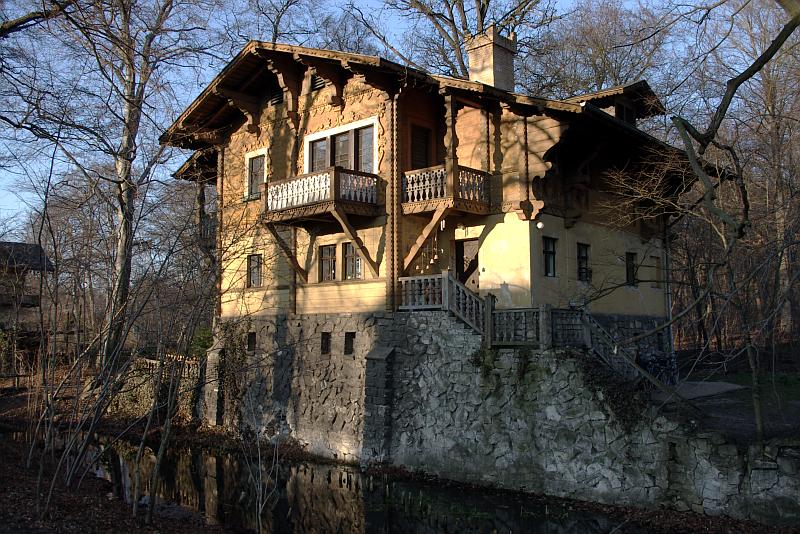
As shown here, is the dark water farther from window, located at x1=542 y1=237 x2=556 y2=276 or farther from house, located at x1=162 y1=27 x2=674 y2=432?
window, located at x1=542 y1=237 x2=556 y2=276

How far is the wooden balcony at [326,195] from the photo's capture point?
18.8 m

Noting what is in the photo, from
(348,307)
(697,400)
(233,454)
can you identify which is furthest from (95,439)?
(697,400)

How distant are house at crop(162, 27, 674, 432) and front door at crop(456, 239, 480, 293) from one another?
0.05 meters

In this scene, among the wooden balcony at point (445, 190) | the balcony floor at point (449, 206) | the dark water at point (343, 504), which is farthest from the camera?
the wooden balcony at point (445, 190)

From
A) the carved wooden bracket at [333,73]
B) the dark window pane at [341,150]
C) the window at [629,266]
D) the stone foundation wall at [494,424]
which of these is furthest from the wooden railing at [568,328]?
the carved wooden bracket at [333,73]

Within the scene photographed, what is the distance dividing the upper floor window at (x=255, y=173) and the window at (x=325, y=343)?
20.3 ft

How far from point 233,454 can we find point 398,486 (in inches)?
269

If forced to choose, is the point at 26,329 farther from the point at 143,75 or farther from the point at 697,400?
the point at 697,400

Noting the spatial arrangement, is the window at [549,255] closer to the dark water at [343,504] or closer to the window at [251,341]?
the dark water at [343,504]

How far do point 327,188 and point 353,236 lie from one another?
5.17 ft

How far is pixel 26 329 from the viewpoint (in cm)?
3600

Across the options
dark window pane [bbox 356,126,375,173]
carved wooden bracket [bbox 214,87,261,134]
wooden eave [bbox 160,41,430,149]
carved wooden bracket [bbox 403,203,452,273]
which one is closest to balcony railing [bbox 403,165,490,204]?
carved wooden bracket [bbox 403,203,452,273]

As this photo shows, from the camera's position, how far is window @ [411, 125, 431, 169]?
2039 cm

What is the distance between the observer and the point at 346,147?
Answer: 69.7 ft
